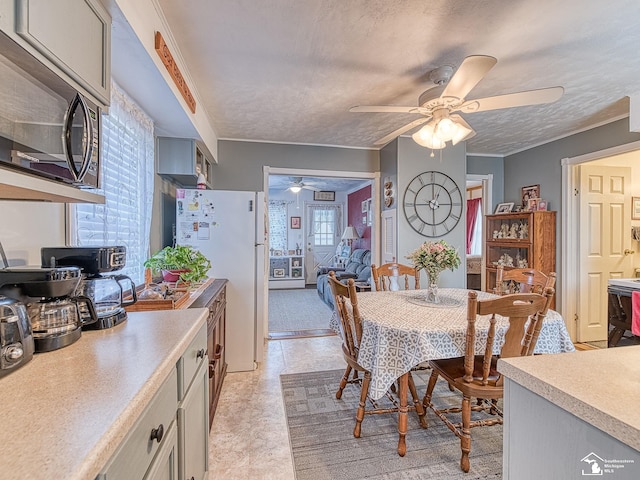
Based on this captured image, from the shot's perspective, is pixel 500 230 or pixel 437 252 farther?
pixel 500 230

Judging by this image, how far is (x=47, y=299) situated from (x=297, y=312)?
411cm

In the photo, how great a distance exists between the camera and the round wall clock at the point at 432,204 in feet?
11.7

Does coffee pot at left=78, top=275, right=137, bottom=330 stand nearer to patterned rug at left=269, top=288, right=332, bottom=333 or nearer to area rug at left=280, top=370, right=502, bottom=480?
area rug at left=280, top=370, right=502, bottom=480

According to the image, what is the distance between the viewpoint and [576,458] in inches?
26.0

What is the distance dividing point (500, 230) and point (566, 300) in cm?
108

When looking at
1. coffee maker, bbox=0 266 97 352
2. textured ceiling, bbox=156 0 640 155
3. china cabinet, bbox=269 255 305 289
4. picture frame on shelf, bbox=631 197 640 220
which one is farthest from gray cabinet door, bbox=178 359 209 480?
china cabinet, bbox=269 255 305 289

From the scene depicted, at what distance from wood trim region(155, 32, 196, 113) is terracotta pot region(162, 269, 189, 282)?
117 cm

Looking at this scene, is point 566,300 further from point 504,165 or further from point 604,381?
point 604,381

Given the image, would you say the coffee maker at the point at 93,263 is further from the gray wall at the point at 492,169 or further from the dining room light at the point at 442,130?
the gray wall at the point at 492,169

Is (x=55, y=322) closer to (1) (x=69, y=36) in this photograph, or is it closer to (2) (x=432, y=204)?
(1) (x=69, y=36)

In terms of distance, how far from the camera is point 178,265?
2.20 m

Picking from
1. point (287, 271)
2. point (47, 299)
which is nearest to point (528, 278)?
point (47, 299)

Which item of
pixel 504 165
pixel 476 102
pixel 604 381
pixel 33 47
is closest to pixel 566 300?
pixel 504 165

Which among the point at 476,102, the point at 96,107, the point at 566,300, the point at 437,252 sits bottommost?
the point at 566,300
